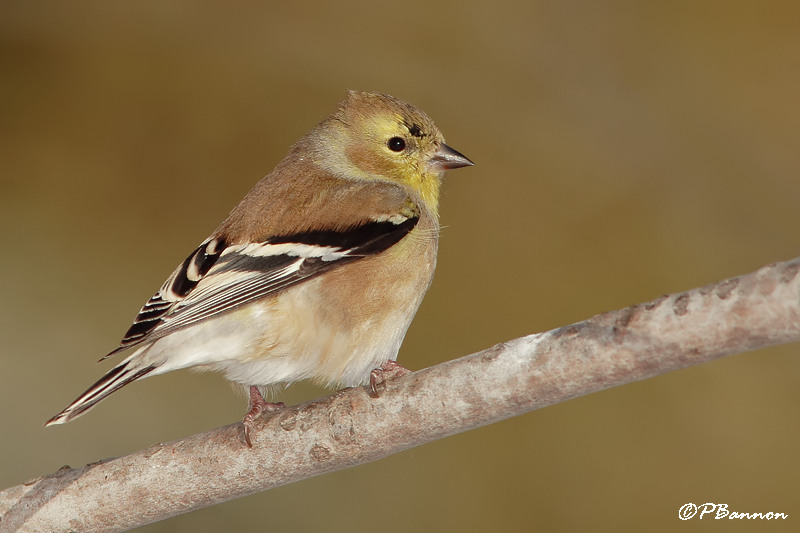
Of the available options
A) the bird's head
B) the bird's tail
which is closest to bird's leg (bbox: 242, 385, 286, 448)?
the bird's tail

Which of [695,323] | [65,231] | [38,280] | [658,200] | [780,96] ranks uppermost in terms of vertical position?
[780,96]

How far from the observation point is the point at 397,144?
4598 millimetres

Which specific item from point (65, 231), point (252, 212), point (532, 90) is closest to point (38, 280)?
point (65, 231)

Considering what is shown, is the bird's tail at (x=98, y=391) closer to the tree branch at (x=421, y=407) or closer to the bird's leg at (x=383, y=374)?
the tree branch at (x=421, y=407)

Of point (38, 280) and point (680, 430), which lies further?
point (38, 280)

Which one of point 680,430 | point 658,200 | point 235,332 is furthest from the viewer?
point 658,200

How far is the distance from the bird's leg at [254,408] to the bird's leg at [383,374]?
496 mm

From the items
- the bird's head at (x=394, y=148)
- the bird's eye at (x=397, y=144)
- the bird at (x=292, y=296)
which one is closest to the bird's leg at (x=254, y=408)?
the bird at (x=292, y=296)

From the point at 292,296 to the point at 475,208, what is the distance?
2.20m

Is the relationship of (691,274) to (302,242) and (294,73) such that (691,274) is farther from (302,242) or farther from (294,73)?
(294,73)

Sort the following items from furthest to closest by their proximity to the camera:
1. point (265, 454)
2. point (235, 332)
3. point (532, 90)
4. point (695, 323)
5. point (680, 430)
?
point (532, 90)
point (680, 430)
point (235, 332)
point (265, 454)
point (695, 323)

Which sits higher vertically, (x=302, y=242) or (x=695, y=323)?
(x=302, y=242)

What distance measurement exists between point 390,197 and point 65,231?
2659 millimetres

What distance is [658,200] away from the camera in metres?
5.28
